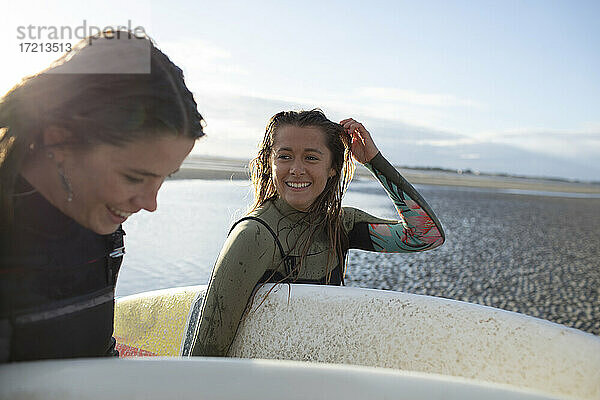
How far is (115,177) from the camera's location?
76 cm

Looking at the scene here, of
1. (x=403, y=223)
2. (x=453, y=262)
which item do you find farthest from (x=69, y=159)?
(x=453, y=262)

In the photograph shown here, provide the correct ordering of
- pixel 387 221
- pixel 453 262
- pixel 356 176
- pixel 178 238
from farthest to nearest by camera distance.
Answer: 1. pixel 356 176
2. pixel 453 262
3. pixel 178 238
4. pixel 387 221

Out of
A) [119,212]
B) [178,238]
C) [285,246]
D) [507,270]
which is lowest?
[507,270]

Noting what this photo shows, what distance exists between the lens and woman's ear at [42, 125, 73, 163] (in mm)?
719

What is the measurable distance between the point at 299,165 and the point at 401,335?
0.58 metres

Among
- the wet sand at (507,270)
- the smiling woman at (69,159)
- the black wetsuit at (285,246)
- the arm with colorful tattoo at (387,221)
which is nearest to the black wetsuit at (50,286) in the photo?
the smiling woman at (69,159)

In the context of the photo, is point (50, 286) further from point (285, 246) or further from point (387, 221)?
point (387, 221)

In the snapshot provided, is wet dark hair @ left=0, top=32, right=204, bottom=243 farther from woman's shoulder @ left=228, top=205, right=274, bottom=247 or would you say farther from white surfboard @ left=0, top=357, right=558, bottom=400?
woman's shoulder @ left=228, top=205, right=274, bottom=247

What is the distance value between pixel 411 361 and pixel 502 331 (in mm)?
252

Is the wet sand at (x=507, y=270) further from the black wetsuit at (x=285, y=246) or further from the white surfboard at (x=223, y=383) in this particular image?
the white surfboard at (x=223, y=383)

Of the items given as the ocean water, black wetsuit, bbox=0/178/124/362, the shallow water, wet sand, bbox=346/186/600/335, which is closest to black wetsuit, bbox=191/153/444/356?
the ocean water

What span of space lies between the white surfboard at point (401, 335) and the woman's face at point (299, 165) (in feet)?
0.91

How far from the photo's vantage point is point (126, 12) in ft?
2.83

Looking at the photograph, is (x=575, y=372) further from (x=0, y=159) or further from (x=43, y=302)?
(x=0, y=159)
